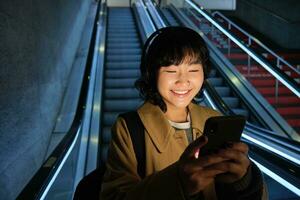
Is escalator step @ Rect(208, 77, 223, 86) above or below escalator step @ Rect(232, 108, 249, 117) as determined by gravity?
above

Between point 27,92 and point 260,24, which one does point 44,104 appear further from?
point 260,24

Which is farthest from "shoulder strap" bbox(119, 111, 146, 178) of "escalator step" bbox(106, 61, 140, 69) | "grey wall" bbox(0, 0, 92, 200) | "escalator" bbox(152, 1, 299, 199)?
"escalator step" bbox(106, 61, 140, 69)

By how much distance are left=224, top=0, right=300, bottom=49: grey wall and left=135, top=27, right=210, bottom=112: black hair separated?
9.13 m

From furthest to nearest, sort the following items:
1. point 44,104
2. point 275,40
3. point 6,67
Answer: point 275,40 < point 44,104 < point 6,67

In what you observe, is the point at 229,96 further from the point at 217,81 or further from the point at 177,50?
the point at 177,50

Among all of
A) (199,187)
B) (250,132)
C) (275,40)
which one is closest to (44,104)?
(250,132)

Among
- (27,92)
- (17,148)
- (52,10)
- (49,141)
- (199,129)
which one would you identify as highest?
(52,10)

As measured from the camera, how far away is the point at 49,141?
4754mm

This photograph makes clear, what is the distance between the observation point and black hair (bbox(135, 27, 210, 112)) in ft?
3.79

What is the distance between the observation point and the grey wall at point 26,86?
3.02m

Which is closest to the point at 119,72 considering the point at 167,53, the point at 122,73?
the point at 122,73

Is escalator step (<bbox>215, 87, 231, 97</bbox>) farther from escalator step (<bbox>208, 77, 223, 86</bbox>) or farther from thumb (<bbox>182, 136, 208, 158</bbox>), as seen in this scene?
thumb (<bbox>182, 136, 208, 158</bbox>)

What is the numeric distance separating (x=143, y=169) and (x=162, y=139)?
11 centimetres

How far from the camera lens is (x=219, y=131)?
2.68ft
